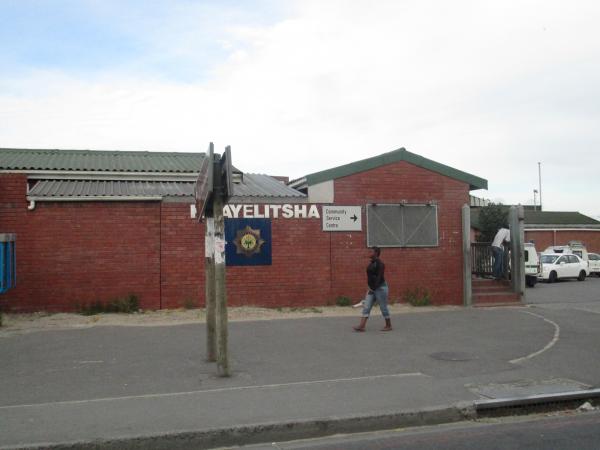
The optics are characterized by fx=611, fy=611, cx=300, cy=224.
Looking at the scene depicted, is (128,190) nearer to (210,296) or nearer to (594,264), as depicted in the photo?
(210,296)

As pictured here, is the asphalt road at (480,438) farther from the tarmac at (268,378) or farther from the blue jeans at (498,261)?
the blue jeans at (498,261)

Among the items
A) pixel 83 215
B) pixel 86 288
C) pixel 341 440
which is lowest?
pixel 341 440

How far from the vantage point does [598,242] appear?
154 ft

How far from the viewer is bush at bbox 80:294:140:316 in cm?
1436

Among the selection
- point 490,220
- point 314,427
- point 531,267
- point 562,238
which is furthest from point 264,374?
point 562,238

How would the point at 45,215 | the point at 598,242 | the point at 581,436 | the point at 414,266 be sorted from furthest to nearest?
1. the point at 598,242
2. the point at 414,266
3. the point at 45,215
4. the point at 581,436

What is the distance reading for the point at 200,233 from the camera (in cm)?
1508

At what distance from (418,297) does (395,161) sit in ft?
12.1

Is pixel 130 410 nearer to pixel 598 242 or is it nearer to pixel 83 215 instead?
pixel 83 215

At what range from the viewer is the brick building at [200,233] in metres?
14.3

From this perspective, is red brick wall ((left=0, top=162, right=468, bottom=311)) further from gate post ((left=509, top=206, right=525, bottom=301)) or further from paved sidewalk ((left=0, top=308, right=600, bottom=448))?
paved sidewalk ((left=0, top=308, right=600, bottom=448))

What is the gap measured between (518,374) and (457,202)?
8.71 meters

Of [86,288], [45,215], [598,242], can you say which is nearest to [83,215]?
[45,215]

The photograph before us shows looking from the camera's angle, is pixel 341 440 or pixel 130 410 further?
pixel 130 410
